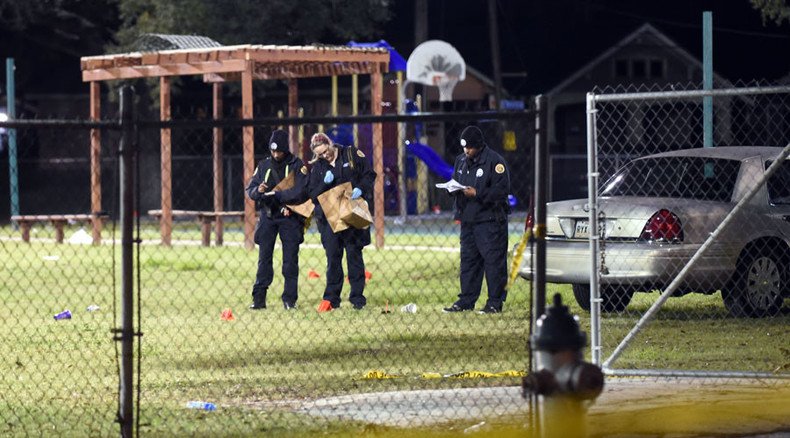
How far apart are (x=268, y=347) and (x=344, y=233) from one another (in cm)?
291

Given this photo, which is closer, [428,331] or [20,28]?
[428,331]

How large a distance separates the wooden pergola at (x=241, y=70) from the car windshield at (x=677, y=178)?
787cm

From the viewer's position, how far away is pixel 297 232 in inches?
596

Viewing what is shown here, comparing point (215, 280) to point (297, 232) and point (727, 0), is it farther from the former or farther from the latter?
point (727, 0)

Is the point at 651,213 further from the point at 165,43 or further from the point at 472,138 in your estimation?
the point at 165,43

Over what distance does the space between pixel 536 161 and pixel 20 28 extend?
1330 inches

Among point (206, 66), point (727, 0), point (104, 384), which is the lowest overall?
point (104, 384)

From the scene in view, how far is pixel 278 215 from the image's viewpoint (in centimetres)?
1506

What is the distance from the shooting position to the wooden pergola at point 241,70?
73.4 ft

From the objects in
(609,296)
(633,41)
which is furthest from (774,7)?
(633,41)

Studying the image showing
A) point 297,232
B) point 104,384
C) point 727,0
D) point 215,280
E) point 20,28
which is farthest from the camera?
point 727,0

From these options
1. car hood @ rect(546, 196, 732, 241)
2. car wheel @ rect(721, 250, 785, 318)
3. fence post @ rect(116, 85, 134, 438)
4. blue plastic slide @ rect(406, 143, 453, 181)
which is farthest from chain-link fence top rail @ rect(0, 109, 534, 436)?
blue plastic slide @ rect(406, 143, 453, 181)

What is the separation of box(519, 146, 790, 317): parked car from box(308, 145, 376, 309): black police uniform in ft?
6.58

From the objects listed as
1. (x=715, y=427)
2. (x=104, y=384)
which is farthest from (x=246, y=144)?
(x=715, y=427)
